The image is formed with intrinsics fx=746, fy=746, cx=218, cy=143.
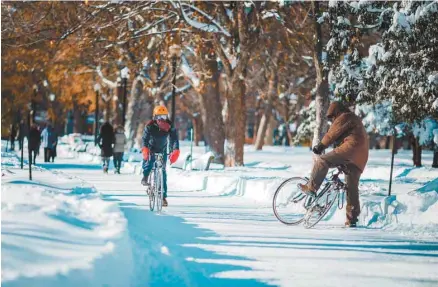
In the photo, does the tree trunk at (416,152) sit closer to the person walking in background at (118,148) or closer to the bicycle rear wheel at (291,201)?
the person walking in background at (118,148)

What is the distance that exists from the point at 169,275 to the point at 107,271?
649mm

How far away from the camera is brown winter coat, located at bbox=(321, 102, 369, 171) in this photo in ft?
35.3

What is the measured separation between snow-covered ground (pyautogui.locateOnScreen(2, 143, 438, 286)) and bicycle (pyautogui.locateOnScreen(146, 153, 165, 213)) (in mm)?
253

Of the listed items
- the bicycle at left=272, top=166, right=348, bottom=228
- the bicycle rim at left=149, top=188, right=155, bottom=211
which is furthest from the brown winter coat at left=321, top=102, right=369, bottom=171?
the bicycle rim at left=149, top=188, right=155, bottom=211

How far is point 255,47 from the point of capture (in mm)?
25438

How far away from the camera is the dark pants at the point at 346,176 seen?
10711 millimetres

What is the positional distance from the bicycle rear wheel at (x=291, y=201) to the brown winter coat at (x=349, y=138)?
741 mm

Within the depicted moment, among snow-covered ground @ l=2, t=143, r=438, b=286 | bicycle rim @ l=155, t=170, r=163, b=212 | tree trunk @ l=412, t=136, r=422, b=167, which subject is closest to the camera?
snow-covered ground @ l=2, t=143, r=438, b=286

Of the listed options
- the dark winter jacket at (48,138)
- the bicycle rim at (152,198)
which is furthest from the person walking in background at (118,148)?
the bicycle rim at (152,198)

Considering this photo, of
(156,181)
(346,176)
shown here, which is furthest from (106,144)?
(346,176)

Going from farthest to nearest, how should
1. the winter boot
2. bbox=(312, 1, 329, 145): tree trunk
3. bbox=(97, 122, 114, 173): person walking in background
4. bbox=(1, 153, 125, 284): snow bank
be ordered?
bbox=(97, 122, 114, 173): person walking in background < bbox=(312, 1, 329, 145): tree trunk < the winter boot < bbox=(1, 153, 125, 284): snow bank

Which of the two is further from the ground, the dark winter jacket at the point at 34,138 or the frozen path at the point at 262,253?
the dark winter jacket at the point at 34,138

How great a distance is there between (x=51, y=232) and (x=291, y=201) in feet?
15.2

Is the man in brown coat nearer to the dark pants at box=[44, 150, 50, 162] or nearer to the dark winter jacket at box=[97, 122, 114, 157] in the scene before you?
the dark winter jacket at box=[97, 122, 114, 157]
